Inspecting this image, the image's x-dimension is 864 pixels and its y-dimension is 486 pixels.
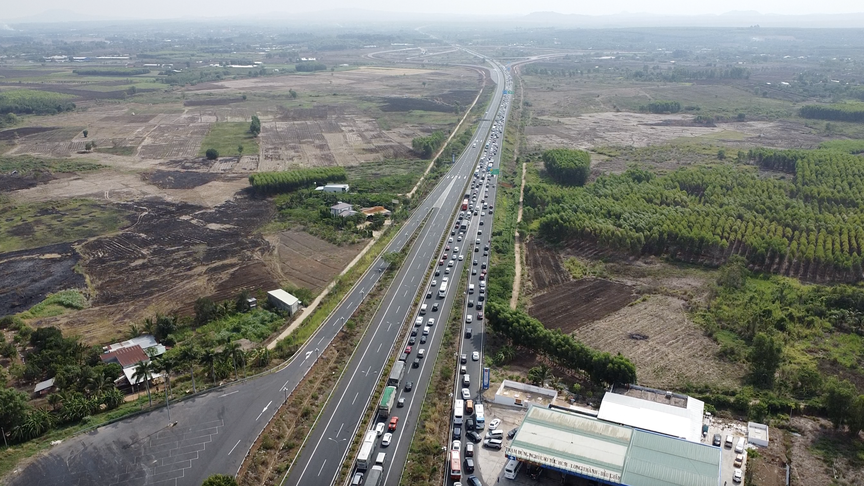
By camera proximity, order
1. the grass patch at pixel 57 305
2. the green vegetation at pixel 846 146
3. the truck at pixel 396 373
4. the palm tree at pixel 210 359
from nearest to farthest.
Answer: the palm tree at pixel 210 359 < the truck at pixel 396 373 < the grass patch at pixel 57 305 < the green vegetation at pixel 846 146

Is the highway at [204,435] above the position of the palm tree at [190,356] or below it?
below

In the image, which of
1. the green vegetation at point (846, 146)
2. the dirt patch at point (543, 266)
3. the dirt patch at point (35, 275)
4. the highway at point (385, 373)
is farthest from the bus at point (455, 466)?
the green vegetation at point (846, 146)

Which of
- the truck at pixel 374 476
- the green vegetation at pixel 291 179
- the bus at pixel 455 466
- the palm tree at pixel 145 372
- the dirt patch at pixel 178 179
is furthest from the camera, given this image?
the dirt patch at pixel 178 179

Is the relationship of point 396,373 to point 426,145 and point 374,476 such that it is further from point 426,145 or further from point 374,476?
point 426,145

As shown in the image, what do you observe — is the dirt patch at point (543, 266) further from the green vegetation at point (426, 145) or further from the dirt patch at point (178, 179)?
the dirt patch at point (178, 179)

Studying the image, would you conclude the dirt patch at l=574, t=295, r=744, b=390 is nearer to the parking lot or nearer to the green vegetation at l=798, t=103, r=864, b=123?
the parking lot

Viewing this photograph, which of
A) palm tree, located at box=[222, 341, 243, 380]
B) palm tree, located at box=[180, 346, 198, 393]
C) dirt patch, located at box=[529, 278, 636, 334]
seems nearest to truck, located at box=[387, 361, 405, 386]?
palm tree, located at box=[222, 341, 243, 380]

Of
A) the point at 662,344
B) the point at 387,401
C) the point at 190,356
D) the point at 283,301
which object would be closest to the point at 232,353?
the point at 190,356
